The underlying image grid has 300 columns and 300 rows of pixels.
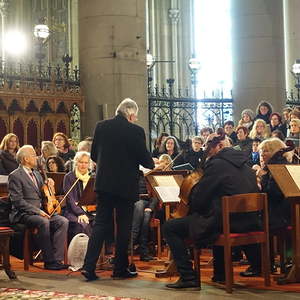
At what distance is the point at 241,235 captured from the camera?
24.4 ft

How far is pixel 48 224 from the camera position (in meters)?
9.38

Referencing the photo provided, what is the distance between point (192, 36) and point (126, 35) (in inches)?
609

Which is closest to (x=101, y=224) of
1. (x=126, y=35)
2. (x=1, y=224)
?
(x=1, y=224)

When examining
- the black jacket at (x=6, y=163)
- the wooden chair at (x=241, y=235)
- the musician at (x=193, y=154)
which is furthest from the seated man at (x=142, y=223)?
the wooden chair at (x=241, y=235)

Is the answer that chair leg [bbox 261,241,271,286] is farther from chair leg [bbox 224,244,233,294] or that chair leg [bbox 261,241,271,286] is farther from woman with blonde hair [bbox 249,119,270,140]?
woman with blonde hair [bbox 249,119,270,140]

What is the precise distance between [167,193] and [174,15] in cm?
2136

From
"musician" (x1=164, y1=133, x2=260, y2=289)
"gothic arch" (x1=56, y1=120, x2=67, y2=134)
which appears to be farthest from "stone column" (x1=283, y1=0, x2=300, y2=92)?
"musician" (x1=164, y1=133, x2=260, y2=289)

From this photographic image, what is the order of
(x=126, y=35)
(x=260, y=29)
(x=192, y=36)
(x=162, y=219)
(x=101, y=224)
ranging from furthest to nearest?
1. (x=192, y=36)
2. (x=260, y=29)
3. (x=126, y=35)
4. (x=162, y=219)
5. (x=101, y=224)

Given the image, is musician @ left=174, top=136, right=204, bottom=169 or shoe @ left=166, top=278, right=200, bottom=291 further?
musician @ left=174, top=136, right=204, bottom=169

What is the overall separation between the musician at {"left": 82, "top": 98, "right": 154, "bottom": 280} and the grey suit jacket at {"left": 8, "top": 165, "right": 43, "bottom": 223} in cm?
147

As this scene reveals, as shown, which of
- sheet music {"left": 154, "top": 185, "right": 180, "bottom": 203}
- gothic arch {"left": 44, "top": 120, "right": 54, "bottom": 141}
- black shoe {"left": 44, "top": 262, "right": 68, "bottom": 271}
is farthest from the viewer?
gothic arch {"left": 44, "top": 120, "right": 54, "bottom": 141}

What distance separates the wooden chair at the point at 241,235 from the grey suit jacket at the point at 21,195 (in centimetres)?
267

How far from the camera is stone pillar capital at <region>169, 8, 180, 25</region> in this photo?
29344mm

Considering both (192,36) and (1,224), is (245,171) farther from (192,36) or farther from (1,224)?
(192,36)
